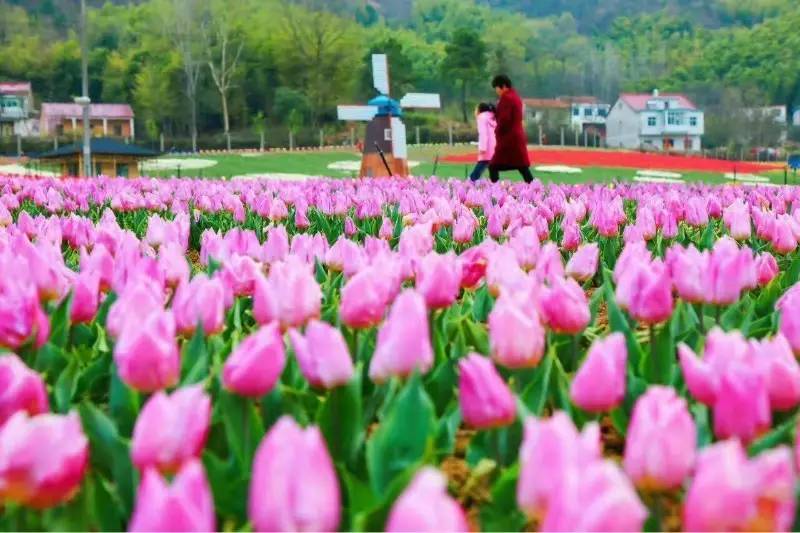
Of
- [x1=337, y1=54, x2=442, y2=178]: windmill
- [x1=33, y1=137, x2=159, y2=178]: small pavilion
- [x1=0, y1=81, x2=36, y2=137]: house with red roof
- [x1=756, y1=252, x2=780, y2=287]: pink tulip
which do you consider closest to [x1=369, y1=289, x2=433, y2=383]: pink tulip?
[x1=756, y1=252, x2=780, y2=287]: pink tulip

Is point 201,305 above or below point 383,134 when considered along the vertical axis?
below

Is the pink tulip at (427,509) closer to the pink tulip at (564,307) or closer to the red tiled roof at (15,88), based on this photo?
the pink tulip at (564,307)

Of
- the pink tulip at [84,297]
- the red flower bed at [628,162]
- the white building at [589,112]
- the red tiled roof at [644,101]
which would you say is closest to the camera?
the pink tulip at [84,297]

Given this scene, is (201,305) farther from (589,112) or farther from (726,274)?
(589,112)

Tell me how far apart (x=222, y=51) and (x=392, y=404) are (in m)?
88.7

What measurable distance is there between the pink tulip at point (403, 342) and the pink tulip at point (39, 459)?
567 mm

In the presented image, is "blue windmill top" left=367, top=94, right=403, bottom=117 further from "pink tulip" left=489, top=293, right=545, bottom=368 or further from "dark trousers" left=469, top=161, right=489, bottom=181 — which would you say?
"pink tulip" left=489, top=293, right=545, bottom=368

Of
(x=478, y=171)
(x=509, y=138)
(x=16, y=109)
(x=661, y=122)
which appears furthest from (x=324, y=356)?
(x=661, y=122)

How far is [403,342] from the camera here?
1.65m

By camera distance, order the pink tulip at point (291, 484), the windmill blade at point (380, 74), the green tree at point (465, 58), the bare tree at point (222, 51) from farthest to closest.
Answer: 1. the green tree at point (465, 58)
2. the bare tree at point (222, 51)
3. the windmill blade at point (380, 74)
4. the pink tulip at point (291, 484)

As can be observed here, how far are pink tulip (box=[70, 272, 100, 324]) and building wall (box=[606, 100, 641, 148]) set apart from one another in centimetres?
11800

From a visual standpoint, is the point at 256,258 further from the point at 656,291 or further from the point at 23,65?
the point at 23,65

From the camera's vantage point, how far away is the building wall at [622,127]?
119 meters

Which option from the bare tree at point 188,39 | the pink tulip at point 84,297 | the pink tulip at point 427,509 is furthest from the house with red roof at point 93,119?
the pink tulip at point 427,509
